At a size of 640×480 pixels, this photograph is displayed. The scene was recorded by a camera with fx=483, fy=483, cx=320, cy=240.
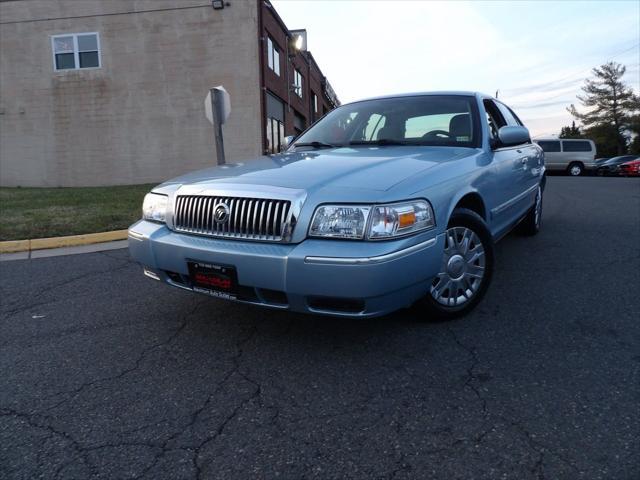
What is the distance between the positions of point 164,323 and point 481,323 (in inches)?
81.4

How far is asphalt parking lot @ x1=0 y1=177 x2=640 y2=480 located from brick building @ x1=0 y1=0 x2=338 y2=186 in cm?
1396

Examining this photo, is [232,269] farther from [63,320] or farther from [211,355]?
[63,320]

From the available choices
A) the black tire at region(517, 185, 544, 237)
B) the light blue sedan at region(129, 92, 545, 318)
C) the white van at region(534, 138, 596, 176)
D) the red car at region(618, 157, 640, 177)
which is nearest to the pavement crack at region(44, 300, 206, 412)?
the light blue sedan at region(129, 92, 545, 318)

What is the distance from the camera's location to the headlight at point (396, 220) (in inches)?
91.9

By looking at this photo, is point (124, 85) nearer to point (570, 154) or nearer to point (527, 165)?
point (527, 165)

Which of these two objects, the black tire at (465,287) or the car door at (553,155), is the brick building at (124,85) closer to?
the black tire at (465,287)

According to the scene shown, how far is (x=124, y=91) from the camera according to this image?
55.5ft

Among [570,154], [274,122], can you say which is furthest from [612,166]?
[274,122]

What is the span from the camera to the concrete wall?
1644 centimetres

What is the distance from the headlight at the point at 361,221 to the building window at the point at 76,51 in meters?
17.6

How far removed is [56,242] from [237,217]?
409 cm

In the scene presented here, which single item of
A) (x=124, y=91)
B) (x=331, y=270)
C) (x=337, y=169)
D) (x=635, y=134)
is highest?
(x=124, y=91)

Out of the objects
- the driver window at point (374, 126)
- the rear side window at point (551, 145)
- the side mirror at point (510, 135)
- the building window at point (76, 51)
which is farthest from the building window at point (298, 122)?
the side mirror at point (510, 135)

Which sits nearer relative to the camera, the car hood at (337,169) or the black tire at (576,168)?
the car hood at (337,169)
